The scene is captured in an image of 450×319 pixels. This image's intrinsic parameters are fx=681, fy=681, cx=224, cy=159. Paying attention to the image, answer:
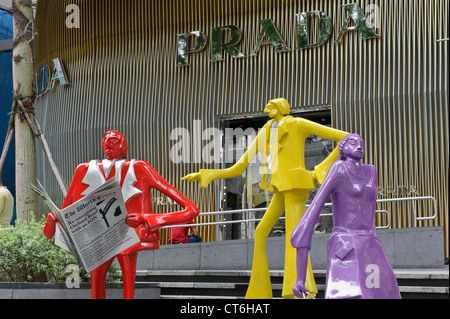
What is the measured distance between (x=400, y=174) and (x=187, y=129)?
4.46 metres

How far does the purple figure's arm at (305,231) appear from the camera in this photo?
4488mm

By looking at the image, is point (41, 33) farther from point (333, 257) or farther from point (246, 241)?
point (333, 257)

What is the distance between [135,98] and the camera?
47.5 feet

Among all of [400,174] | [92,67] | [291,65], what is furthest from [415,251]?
[92,67]

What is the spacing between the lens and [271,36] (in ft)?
42.7

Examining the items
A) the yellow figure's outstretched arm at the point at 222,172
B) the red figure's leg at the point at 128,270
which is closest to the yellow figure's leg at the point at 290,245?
the yellow figure's outstretched arm at the point at 222,172

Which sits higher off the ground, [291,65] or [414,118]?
[291,65]

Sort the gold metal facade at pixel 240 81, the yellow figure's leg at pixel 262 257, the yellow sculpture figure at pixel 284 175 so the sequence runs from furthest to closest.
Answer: the gold metal facade at pixel 240 81
the yellow figure's leg at pixel 262 257
the yellow sculpture figure at pixel 284 175

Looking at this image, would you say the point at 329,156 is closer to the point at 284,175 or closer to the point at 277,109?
the point at 284,175

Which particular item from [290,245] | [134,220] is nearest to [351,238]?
[134,220]

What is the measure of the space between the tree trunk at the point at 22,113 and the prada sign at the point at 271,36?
567 cm

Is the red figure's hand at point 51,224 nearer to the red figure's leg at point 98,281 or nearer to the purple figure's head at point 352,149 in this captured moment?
the red figure's leg at point 98,281

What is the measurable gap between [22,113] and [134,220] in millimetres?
3466
